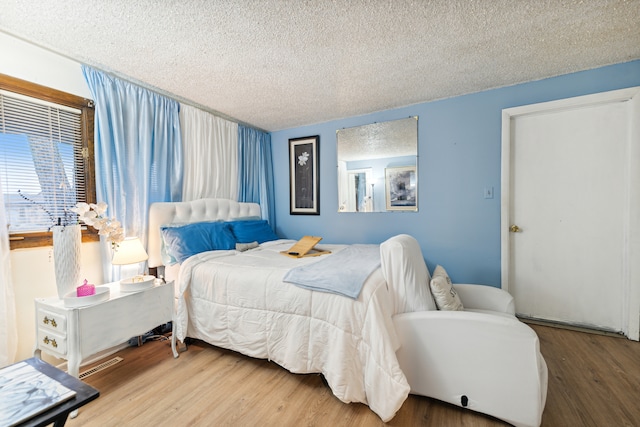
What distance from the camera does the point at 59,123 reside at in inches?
77.8

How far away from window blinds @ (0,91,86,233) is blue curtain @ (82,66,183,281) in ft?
0.53

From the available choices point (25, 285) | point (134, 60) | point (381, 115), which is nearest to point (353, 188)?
point (381, 115)

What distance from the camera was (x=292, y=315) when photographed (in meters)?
1.76

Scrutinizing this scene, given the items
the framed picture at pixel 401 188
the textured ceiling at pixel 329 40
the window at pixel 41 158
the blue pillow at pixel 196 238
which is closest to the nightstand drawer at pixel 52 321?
the window at pixel 41 158

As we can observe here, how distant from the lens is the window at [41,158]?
1720mm

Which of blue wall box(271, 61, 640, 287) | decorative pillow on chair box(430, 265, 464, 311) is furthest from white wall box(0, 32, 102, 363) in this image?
blue wall box(271, 61, 640, 287)

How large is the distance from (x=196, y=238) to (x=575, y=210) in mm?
3654

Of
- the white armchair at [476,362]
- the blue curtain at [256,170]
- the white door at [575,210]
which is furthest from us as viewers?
the blue curtain at [256,170]

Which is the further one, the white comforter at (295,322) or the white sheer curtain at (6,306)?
the white sheer curtain at (6,306)

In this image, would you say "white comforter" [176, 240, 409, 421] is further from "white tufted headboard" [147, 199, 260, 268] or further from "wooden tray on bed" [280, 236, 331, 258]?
"white tufted headboard" [147, 199, 260, 268]

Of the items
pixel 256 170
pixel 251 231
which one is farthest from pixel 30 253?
pixel 256 170

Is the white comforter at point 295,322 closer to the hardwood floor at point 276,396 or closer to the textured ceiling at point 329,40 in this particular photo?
the hardwood floor at point 276,396

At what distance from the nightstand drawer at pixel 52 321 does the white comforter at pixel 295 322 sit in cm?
71

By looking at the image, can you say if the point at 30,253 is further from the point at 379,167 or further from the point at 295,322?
the point at 379,167
